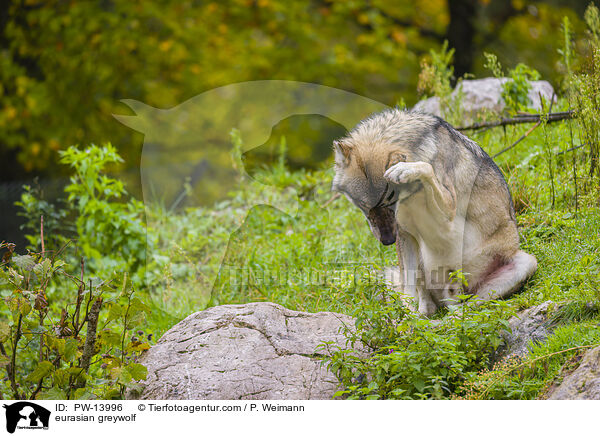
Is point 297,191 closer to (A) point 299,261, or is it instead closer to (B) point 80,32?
(A) point 299,261

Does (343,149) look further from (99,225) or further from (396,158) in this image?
(99,225)

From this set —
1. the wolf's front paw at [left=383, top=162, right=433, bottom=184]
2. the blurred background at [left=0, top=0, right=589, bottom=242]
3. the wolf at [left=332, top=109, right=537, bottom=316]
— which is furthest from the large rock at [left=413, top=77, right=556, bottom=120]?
the wolf's front paw at [left=383, top=162, right=433, bottom=184]

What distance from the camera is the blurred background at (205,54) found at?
669cm

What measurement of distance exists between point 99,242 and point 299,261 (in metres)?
2.45

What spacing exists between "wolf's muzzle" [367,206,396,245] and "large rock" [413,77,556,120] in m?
3.55

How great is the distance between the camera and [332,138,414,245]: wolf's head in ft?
13.5

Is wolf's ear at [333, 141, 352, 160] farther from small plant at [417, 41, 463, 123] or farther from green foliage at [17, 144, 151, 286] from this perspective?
green foliage at [17, 144, 151, 286]

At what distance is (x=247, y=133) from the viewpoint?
6359mm

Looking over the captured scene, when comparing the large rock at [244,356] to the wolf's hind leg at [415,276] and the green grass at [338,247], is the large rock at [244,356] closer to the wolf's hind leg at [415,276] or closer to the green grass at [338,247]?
the green grass at [338,247]
